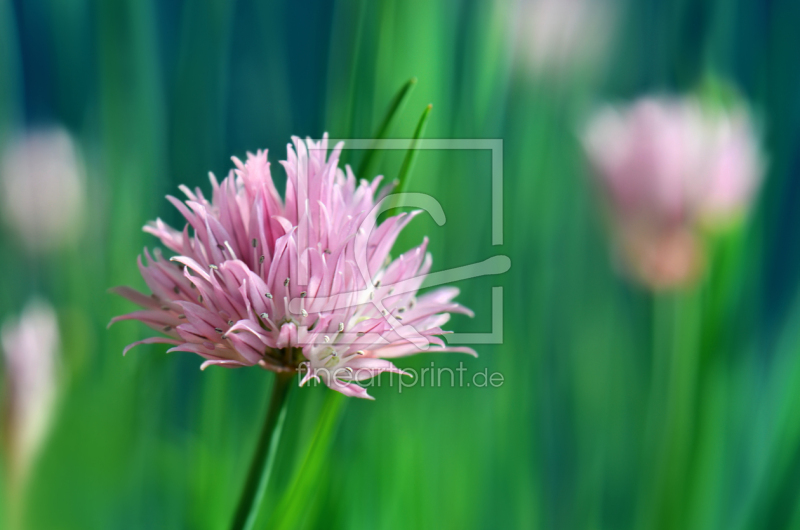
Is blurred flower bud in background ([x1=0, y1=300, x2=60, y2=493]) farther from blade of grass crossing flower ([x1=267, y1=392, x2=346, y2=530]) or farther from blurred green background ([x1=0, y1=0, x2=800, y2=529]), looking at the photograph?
blade of grass crossing flower ([x1=267, y1=392, x2=346, y2=530])

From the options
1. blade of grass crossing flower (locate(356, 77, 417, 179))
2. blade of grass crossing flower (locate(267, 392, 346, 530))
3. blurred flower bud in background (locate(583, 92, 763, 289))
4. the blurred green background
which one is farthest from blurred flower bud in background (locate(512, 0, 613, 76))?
blade of grass crossing flower (locate(267, 392, 346, 530))

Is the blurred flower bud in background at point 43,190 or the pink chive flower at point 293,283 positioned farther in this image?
the blurred flower bud in background at point 43,190

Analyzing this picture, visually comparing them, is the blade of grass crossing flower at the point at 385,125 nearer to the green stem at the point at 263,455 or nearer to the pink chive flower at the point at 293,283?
the pink chive flower at the point at 293,283

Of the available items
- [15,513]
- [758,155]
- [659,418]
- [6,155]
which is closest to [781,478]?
[659,418]

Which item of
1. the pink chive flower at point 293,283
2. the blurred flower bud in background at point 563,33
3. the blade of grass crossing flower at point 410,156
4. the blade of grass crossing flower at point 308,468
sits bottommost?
the blade of grass crossing flower at point 308,468

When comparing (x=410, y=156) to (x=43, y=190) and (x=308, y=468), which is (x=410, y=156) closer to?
(x=308, y=468)

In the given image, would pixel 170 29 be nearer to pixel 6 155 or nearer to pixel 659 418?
pixel 6 155

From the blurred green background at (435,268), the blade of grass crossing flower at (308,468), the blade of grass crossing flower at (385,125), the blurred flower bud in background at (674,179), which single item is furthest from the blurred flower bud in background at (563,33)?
the blade of grass crossing flower at (308,468)
